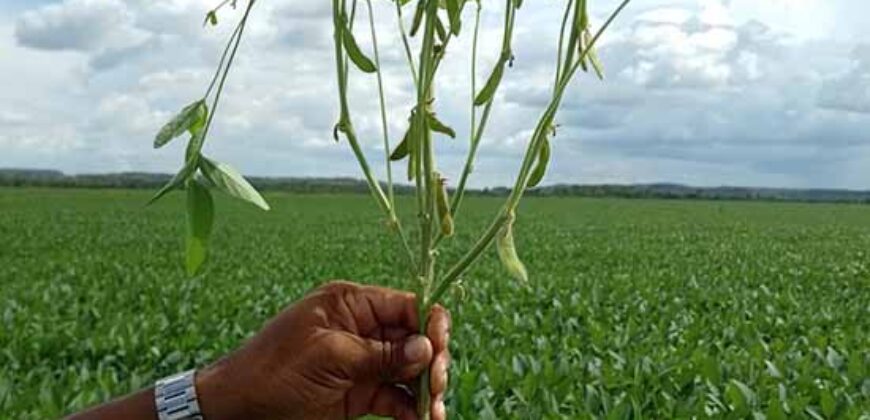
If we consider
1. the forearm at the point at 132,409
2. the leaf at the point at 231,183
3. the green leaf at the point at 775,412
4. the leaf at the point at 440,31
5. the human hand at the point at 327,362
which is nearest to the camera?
the leaf at the point at 231,183

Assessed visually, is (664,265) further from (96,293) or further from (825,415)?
(825,415)

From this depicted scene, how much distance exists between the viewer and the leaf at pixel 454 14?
115cm

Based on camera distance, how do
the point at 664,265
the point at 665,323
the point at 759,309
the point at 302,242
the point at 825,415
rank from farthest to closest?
the point at 302,242 → the point at 664,265 → the point at 759,309 → the point at 665,323 → the point at 825,415

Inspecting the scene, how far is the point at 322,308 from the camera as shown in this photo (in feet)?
5.10

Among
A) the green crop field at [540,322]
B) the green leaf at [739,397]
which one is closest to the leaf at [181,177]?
the green crop field at [540,322]

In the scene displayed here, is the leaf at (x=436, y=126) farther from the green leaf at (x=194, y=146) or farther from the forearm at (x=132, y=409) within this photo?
the forearm at (x=132, y=409)

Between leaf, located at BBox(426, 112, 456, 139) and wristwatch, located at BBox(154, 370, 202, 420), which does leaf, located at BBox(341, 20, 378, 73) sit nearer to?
leaf, located at BBox(426, 112, 456, 139)

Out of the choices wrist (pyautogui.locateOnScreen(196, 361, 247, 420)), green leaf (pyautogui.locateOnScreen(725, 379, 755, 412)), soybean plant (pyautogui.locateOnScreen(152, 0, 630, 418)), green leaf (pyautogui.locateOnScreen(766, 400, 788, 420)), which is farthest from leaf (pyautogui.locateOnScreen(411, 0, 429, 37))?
green leaf (pyautogui.locateOnScreen(725, 379, 755, 412))

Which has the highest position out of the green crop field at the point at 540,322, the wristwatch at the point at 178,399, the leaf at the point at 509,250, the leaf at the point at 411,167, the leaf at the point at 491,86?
the leaf at the point at 491,86

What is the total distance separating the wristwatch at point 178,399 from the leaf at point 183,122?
649mm

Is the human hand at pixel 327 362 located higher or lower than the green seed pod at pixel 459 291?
lower

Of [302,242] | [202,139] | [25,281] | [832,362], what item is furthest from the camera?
[302,242]

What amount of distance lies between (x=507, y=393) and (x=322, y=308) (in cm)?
403

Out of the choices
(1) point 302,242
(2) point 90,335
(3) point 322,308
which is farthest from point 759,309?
(1) point 302,242
